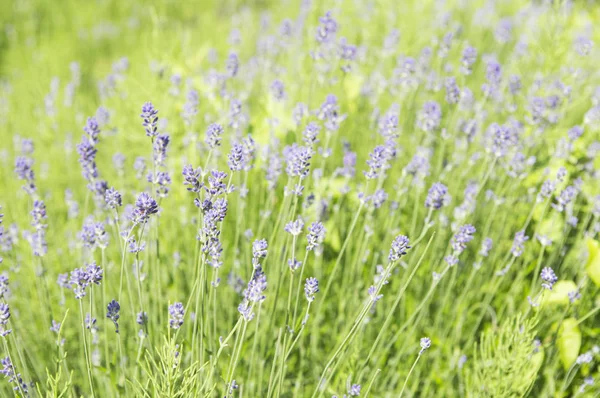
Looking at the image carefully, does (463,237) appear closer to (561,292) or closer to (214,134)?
(561,292)

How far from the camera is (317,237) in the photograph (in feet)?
5.08

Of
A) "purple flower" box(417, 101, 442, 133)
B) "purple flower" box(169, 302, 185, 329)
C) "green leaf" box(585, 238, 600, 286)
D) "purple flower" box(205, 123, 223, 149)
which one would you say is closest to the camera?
"purple flower" box(169, 302, 185, 329)

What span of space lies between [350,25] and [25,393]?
426 centimetres

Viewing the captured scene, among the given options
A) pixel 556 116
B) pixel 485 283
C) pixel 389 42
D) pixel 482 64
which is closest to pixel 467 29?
pixel 482 64

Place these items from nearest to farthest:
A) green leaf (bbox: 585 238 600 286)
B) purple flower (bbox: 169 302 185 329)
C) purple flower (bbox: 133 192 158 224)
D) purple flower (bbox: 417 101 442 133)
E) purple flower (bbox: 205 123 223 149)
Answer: purple flower (bbox: 133 192 158 224) < purple flower (bbox: 169 302 185 329) < purple flower (bbox: 205 123 223 149) < green leaf (bbox: 585 238 600 286) < purple flower (bbox: 417 101 442 133)

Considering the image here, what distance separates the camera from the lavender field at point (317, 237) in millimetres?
1631

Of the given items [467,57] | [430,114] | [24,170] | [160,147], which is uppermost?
[467,57]

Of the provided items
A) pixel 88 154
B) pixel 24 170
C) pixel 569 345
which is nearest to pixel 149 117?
pixel 88 154

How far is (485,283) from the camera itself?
2.35 m

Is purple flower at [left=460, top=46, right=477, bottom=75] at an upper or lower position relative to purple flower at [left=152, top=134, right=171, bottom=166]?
upper

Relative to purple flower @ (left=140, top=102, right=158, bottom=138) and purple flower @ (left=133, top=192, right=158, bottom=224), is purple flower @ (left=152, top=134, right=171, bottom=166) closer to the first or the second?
purple flower @ (left=140, top=102, right=158, bottom=138)

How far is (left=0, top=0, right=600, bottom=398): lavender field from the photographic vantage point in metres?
1.63

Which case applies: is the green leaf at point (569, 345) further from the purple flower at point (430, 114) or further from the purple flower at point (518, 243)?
the purple flower at point (430, 114)

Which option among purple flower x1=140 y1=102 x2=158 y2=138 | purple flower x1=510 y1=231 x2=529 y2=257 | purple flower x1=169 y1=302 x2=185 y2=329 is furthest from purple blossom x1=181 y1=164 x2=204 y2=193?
purple flower x1=510 y1=231 x2=529 y2=257
